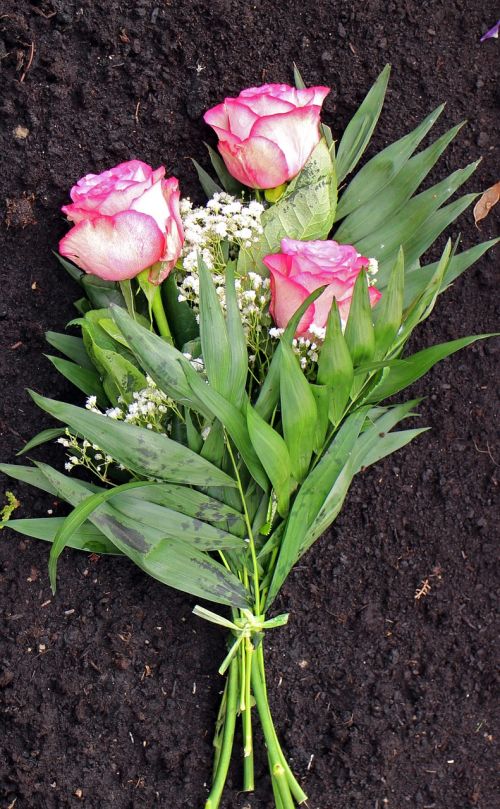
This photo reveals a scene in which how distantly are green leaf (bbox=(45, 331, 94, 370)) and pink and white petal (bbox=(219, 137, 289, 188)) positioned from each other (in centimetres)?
30

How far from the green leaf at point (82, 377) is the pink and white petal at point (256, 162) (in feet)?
1.03

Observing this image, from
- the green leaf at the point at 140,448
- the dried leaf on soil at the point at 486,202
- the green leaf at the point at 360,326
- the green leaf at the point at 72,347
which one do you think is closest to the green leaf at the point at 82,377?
the green leaf at the point at 72,347

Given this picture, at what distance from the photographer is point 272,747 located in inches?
43.8

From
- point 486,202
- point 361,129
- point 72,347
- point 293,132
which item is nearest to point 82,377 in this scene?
point 72,347

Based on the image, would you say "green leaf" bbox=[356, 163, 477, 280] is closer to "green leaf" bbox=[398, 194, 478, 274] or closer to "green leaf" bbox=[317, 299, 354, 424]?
"green leaf" bbox=[398, 194, 478, 274]

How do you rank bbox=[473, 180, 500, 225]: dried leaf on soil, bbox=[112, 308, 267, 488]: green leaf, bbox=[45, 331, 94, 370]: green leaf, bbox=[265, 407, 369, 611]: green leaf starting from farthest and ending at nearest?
1. bbox=[473, 180, 500, 225]: dried leaf on soil
2. bbox=[45, 331, 94, 370]: green leaf
3. bbox=[265, 407, 369, 611]: green leaf
4. bbox=[112, 308, 267, 488]: green leaf

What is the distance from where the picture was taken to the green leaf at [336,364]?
94cm

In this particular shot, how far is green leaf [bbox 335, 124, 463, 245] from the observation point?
3.85 ft

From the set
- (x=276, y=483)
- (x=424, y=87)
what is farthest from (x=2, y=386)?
(x=424, y=87)

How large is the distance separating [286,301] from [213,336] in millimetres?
98

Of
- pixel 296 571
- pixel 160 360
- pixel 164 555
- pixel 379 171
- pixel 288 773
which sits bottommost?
pixel 288 773

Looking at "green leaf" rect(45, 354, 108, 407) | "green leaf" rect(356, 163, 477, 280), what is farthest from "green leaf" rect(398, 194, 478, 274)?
"green leaf" rect(45, 354, 108, 407)

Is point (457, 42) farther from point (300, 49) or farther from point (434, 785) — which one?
point (434, 785)

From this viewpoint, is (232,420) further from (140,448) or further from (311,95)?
(311,95)
